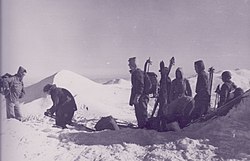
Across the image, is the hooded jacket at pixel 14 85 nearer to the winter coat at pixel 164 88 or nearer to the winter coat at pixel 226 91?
the winter coat at pixel 164 88

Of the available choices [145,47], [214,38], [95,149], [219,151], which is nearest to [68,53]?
[145,47]

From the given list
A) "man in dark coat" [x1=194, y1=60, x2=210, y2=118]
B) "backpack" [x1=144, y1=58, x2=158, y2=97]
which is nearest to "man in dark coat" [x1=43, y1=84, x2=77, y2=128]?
"backpack" [x1=144, y1=58, x2=158, y2=97]

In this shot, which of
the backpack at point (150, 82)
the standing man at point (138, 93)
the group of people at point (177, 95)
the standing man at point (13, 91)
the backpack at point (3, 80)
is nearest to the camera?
the group of people at point (177, 95)

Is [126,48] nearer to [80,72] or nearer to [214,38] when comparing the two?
[80,72]

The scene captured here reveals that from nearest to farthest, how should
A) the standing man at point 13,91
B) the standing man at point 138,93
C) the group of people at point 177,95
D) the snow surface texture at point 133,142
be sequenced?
the snow surface texture at point 133,142 < the group of people at point 177,95 < the standing man at point 138,93 < the standing man at point 13,91

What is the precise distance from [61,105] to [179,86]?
1.88 metres

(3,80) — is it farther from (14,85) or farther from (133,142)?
(133,142)

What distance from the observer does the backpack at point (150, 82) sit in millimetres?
5230

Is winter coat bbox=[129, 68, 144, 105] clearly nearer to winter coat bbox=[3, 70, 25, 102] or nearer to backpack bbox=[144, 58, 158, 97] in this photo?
backpack bbox=[144, 58, 158, 97]

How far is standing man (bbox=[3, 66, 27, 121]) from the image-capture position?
5672 mm

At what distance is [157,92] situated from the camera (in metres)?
5.39

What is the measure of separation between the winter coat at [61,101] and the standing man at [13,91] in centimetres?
79

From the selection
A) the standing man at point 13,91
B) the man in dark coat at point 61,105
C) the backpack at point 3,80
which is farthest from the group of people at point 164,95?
the backpack at point 3,80

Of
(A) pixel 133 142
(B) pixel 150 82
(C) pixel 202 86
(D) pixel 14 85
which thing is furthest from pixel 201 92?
(D) pixel 14 85
